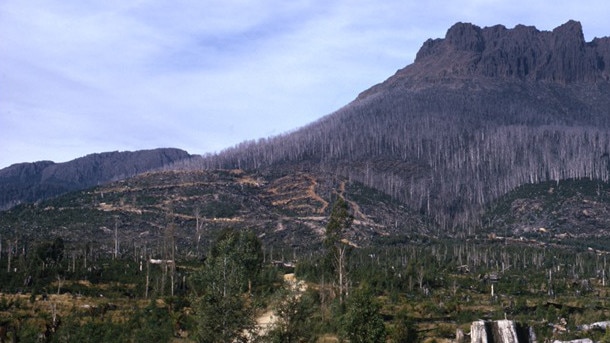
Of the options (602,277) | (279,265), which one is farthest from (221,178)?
(602,277)

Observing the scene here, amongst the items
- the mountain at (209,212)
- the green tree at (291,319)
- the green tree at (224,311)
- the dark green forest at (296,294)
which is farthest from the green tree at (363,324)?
the mountain at (209,212)

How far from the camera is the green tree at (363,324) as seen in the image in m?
40.6

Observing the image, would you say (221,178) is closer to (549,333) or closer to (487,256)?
(487,256)

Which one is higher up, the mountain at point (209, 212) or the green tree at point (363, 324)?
the mountain at point (209, 212)

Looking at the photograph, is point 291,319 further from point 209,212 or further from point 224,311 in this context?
point 209,212

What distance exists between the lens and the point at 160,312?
55812mm

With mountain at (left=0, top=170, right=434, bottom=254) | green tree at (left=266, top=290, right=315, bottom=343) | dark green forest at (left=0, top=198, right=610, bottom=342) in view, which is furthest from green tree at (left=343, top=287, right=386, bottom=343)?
mountain at (left=0, top=170, right=434, bottom=254)

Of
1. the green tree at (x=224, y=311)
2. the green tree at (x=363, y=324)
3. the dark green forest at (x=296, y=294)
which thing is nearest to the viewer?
the green tree at (x=224, y=311)

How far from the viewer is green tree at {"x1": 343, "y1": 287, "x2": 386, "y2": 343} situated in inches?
1598

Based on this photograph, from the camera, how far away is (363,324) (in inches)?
1615

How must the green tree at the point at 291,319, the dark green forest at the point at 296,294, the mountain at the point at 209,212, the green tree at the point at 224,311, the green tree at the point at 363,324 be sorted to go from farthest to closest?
1. the mountain at the point at 209,212
2. the green tree at the point at 363,324
3. the dark green forest at the point at 296,294
4. the green tree at the point at 291,319
5. the green tree at the point at 224,311

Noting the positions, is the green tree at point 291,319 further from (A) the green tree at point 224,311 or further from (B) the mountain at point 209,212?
(B) the mountain at point 209,212

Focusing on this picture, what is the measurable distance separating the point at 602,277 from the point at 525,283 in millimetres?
16127

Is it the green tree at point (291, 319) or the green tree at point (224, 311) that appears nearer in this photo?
the green tree at point (224, 311)
